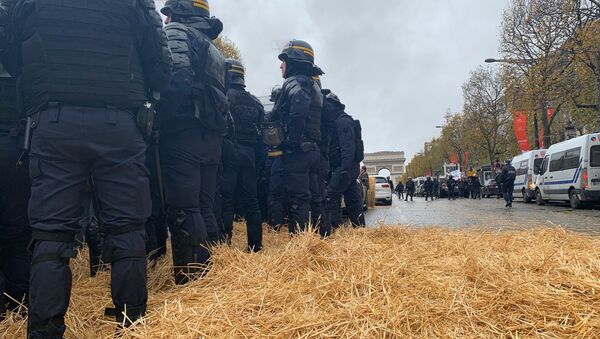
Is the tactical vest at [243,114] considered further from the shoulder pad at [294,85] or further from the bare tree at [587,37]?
the bare tree at [587,37]

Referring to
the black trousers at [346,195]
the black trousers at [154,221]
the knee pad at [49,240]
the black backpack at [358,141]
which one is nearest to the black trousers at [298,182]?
the black trousers at [154,221]

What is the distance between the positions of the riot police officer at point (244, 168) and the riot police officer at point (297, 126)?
286 millimetres

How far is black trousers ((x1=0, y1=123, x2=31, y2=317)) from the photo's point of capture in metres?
2.86

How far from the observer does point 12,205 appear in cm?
287

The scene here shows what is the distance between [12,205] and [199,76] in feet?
4.79

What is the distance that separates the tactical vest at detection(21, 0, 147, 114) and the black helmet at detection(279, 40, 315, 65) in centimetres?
284

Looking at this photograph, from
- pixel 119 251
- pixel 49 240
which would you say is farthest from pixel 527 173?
pixel 49 240

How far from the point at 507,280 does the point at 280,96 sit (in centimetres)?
329

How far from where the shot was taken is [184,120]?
133 inches

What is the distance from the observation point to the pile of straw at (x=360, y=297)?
2.12 metres

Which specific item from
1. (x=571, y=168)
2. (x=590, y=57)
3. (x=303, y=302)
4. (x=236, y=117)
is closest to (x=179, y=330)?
(x=303, y=302)

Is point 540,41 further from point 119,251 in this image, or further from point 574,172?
point 119,251

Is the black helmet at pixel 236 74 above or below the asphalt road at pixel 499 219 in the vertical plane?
above

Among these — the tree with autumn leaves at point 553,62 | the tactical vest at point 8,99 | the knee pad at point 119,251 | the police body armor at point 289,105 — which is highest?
the tree with autumn leaves at point 553,62
